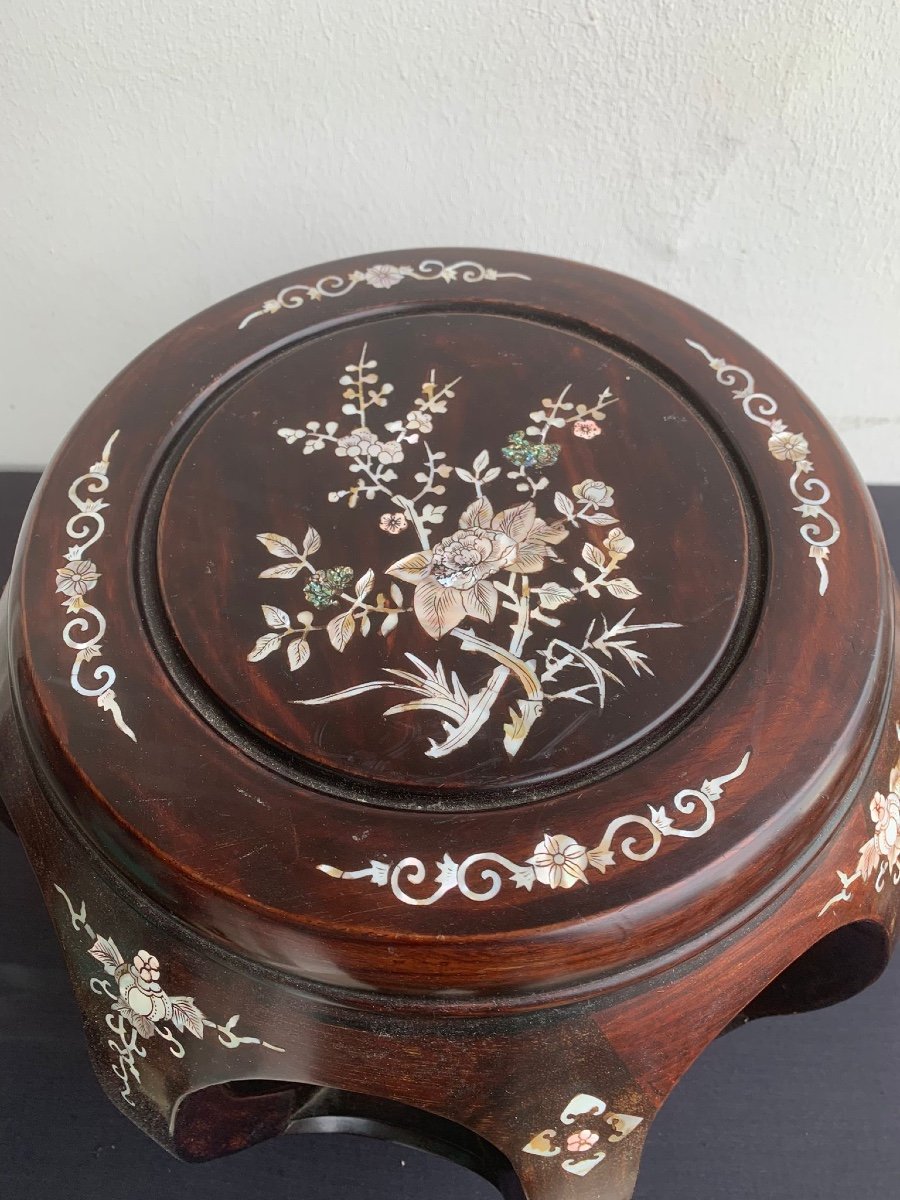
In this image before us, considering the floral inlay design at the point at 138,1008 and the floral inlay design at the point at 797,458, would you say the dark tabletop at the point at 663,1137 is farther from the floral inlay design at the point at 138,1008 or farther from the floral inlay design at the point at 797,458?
the floral inlay design at the point at 797,458

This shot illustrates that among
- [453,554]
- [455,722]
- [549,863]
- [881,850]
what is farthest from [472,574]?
[881,850]

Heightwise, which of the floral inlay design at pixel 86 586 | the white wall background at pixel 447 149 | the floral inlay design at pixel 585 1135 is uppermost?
the white wall background at pixel 447 149

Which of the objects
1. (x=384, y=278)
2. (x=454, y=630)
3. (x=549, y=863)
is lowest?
(x=549, y=863)

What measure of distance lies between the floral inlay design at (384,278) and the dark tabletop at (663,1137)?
77cm

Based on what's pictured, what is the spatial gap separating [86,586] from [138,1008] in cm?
32

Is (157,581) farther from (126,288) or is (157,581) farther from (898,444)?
(898,444)

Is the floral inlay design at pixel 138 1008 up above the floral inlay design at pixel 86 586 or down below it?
below

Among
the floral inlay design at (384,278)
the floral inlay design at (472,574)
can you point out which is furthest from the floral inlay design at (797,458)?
the floral inlay design at (384,278)

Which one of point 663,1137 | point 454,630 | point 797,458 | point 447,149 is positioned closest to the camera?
point 454,630

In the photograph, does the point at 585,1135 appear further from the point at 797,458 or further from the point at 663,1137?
the point at 797,458

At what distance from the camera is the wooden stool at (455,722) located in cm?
70

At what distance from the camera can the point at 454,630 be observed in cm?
81

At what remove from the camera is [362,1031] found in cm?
71

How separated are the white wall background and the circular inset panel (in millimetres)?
330
